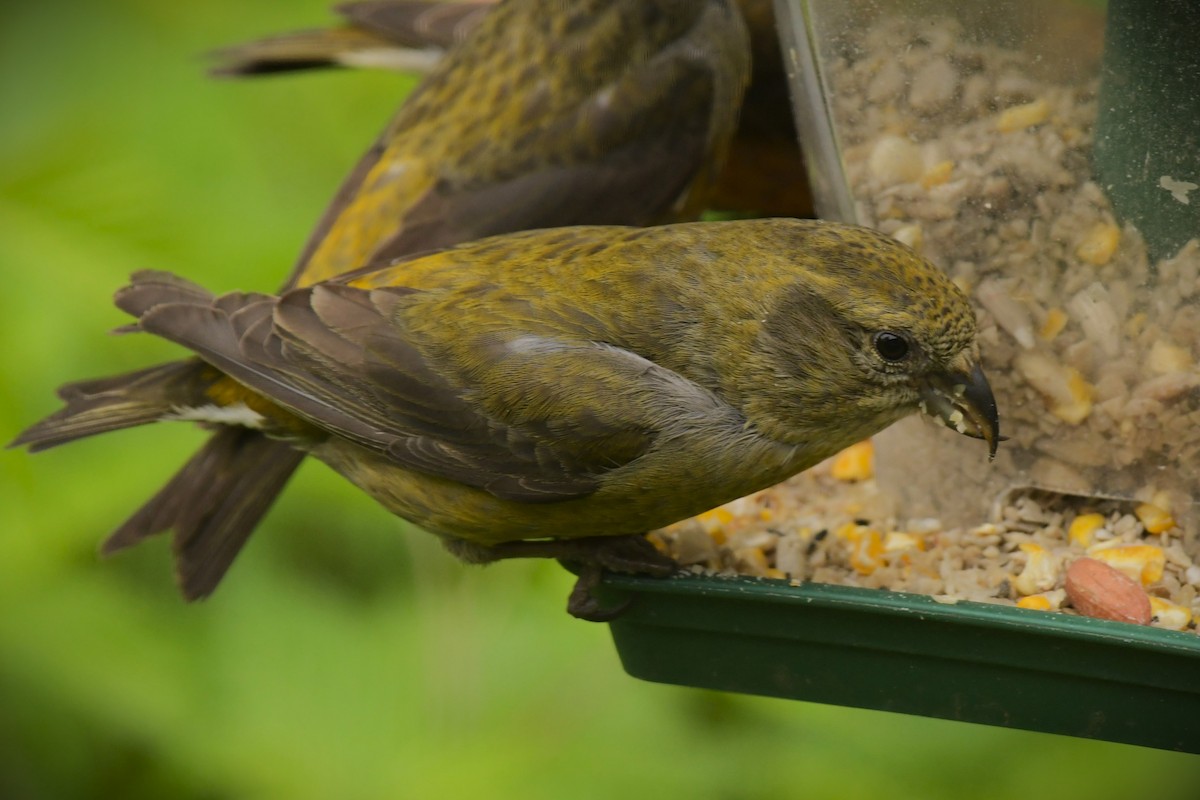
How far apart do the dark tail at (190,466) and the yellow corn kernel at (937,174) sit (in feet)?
5.42

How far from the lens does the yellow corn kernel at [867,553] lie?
3.24 meters

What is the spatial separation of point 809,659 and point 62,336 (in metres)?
2.27

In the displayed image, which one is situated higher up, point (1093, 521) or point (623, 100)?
point (623, 100)

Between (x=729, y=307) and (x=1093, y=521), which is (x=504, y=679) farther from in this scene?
(x=1093, y=521)

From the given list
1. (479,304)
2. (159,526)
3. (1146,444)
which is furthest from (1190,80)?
(159,526)

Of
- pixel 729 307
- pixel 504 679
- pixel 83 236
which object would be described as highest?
pixel 83 236

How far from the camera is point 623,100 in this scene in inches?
171

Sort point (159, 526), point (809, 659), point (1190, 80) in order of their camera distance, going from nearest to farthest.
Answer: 1. point (1190, 80)
2. point (809, 659)
3. point (159, 526)

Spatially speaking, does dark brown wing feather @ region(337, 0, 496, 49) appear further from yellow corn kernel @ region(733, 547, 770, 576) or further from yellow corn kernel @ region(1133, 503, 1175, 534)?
yellow corn kernel @ region(1133, 503, 1175, 534)

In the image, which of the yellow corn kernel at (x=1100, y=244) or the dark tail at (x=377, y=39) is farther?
the dark tail at (x=377, y=39)

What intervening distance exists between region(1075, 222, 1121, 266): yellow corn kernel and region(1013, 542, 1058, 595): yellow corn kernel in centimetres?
58

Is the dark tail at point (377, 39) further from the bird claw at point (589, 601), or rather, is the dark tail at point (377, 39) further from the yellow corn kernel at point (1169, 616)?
the yellow corn kernel at point (1169, 616)

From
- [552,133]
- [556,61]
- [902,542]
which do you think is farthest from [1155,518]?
[556,61]

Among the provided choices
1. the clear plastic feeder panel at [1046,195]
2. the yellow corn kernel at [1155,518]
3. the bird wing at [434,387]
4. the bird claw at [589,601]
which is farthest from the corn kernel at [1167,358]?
the bird claw at [589,601]
